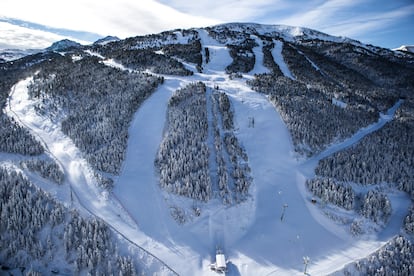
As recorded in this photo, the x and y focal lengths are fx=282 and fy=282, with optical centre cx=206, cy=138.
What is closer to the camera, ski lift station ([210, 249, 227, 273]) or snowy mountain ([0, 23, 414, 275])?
ski lift station ([210, 249, 227, 273])

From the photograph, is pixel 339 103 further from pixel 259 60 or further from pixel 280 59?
pixel 280 59

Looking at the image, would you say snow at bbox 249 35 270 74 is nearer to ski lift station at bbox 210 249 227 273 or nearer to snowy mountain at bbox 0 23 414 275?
snowy mountain at bbox 0 23 414 275

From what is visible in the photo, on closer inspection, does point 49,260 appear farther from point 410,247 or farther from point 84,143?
point 410,247

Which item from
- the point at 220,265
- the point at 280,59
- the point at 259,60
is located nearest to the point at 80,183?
the point at 220,265

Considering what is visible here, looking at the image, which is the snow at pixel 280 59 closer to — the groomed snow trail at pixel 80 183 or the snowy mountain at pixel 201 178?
the snowy mountain at pixel 201 178

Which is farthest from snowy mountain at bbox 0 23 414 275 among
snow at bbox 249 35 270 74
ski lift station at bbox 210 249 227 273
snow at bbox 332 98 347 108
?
snow at bbox 249 35 270 74

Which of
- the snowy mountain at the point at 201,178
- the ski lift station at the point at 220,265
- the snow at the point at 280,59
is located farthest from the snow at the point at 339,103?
the ski lift station at the point at 220,265
